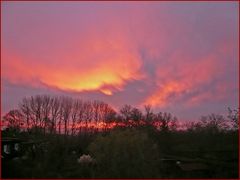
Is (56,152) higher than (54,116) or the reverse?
the reverse

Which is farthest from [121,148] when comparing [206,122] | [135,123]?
[206,122]

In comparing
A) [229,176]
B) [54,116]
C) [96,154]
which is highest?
[54,116]

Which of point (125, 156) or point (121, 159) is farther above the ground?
point (125, 156)

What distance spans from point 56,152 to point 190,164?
15321 millimetres

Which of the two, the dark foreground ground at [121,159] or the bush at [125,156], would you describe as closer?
the bush at [125,156]

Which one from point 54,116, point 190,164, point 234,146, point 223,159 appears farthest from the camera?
point 54,116

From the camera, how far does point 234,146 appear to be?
1954 inches

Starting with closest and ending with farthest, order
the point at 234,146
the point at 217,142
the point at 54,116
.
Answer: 1. the point at 234,146
2. the point at 217,142
3. the point at 54,116

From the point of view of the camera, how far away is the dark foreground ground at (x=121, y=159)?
29.0 m

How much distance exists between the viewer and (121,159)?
28.7 meters

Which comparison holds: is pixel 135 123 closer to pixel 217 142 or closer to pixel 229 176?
pixel 217 142

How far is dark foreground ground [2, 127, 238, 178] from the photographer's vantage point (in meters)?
29.0

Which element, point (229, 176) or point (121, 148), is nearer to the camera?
point (121, 148)

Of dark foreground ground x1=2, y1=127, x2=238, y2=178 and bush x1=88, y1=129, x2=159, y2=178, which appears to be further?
dark foreground ground x1=2, y1=127, x2=238, y2=178
